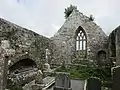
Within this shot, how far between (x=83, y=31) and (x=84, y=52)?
6.80ft

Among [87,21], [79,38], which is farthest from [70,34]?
[87,21]

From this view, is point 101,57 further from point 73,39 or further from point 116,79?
point 116,79

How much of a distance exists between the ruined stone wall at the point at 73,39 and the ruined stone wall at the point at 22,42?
10.1 feet

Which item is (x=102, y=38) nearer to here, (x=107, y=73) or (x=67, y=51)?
(x=67, y=51)

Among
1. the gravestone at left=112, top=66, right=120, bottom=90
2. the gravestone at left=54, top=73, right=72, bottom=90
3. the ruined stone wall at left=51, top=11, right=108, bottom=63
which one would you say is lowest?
the gravestone at left=54, top=73, right=72, bottom=90

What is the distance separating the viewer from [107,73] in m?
9.35

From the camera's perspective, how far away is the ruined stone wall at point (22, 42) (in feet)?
25.1

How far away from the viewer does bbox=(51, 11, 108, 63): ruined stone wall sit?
44.9ft

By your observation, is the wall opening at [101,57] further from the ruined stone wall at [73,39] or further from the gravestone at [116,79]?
the gravestone at [116,79]

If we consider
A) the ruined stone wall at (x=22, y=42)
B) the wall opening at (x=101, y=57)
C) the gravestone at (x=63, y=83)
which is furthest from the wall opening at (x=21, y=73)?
the wall opening at (x=101, y=57)

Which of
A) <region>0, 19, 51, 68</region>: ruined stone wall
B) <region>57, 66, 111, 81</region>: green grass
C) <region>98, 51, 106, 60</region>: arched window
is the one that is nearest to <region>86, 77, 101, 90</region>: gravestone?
<region>57, 66, 111, 81</region>: green grass

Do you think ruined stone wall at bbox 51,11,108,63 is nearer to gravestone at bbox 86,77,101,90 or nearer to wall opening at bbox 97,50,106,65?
wall opening at bbox 97,50,106,65

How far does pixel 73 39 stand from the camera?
1420 cm

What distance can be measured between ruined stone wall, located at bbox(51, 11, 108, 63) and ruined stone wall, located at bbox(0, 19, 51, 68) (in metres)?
3.08
